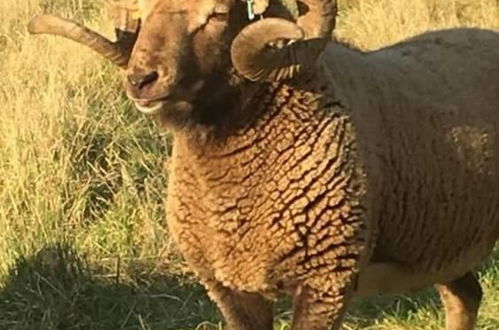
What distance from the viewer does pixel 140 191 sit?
9.06 meters

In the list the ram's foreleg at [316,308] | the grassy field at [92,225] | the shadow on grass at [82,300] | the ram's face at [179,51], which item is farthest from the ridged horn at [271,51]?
the shadow on grass at [82,300]

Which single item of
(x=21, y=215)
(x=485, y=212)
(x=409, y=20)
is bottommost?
(x=21, y=215)

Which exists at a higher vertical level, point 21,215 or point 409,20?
point 409,20

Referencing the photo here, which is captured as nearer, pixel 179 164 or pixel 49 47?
pixel 179 164

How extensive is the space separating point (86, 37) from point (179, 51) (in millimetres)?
695

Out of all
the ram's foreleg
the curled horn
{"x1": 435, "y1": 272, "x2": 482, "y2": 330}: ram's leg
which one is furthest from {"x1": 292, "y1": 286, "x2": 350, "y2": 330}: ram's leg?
{"x1": 435, "y1": 272, "x2": 482, "y2": 330}: ram's leg

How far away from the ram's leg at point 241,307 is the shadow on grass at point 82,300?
173 centimetres

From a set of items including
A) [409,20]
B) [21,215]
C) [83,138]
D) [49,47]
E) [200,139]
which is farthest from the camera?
[409,20]

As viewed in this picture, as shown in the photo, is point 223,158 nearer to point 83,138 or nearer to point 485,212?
point 485,212

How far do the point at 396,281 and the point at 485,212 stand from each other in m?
0.70

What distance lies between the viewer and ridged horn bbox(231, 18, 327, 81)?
17.0 feet

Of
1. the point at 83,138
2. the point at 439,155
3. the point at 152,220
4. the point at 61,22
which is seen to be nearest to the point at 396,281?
the point at 439,155

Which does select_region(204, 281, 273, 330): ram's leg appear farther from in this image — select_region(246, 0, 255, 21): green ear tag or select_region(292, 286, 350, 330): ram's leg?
select_region(246, 0, 255, 21): green ear tag

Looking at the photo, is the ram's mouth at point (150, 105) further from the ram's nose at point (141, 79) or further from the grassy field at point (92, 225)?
the grassy field at point (92, 225)
